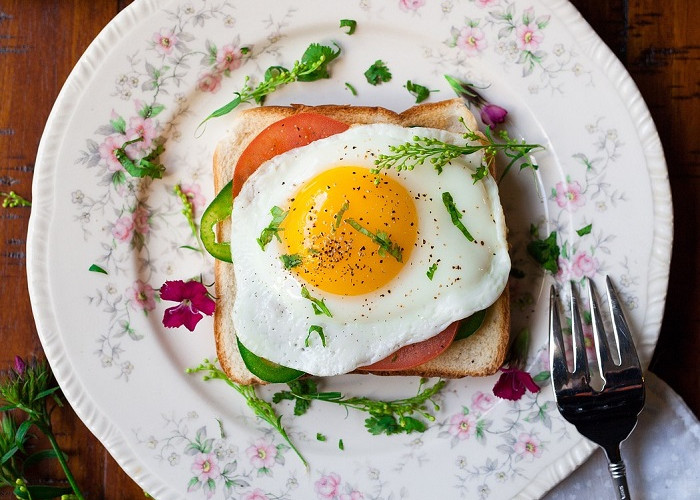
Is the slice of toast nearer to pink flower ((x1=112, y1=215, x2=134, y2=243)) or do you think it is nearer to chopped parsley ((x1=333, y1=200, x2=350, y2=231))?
pink flower ((x1=112, y1=215, x2=134, y2=243))

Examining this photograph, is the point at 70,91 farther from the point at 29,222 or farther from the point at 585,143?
the point at 585,143

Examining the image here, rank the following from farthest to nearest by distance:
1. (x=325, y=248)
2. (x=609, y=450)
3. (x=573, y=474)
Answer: (x=573, y=474), (x=609, y=450), (x=325, y=248)

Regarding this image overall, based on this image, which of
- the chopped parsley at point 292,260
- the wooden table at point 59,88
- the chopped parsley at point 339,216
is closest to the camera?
the chopped parsley at point 339,216

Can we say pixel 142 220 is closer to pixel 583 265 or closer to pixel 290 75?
pixel 290 75

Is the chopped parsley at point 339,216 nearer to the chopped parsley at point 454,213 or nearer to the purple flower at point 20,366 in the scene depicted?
the chopped parsley at point 454,213

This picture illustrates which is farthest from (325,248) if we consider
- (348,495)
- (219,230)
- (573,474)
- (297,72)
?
(573,474)

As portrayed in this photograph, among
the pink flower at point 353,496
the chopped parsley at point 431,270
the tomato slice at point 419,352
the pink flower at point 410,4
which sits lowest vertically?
the pink flower at point 353,496

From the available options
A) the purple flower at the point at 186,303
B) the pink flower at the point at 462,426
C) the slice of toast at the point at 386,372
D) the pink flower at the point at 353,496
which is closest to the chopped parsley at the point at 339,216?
the slice of toast at the point at 386,372

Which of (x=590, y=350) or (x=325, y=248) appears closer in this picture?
(x=325, y=248)
